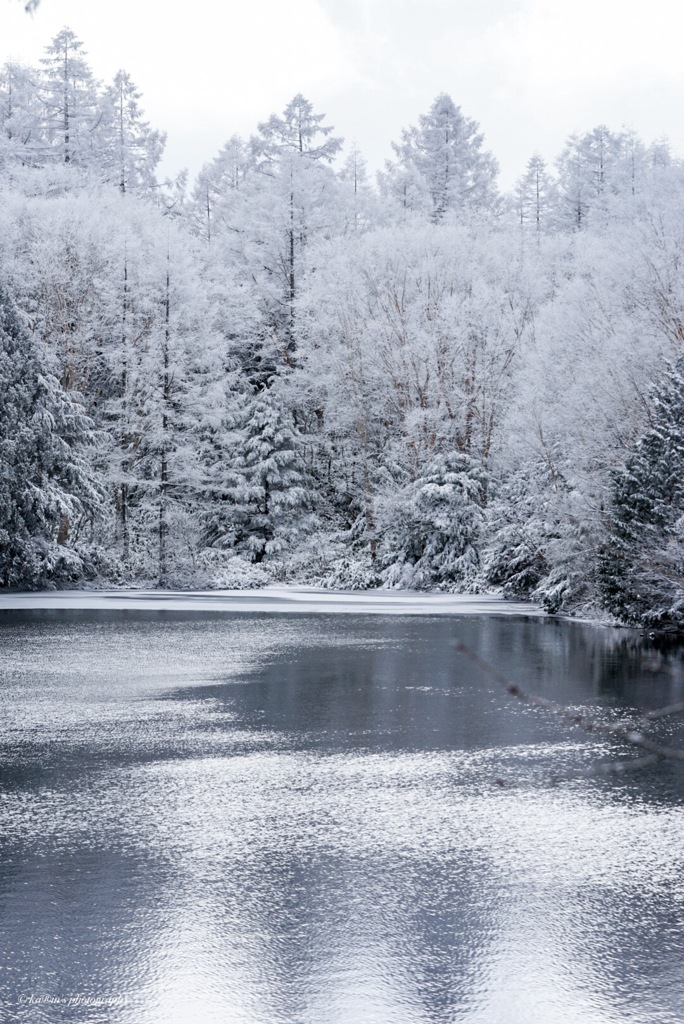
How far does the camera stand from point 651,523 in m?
21.8

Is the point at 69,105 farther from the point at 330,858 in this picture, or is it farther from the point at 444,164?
the point at 330,858

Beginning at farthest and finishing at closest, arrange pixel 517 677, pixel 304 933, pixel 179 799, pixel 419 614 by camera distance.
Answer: pixel 419 614 < pixel 517 677 < pixel 179 799 < pixel 304 933

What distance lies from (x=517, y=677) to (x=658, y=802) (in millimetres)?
5923

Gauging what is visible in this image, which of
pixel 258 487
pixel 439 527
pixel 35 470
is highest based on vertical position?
pixel 35 470

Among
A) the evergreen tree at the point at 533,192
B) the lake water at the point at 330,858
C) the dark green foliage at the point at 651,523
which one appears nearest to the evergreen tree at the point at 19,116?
the evergreen tree at the point at 533,192

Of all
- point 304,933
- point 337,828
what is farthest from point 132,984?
point 337,828

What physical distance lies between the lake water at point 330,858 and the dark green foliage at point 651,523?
757cm

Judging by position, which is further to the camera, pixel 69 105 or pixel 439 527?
pixel 69 105

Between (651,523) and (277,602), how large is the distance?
11.6 m

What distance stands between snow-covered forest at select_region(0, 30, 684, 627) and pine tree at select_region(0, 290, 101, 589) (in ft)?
0.28

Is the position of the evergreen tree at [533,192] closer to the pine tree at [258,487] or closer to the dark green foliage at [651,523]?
the pine tree at [258,487]

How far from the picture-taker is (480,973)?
506 cm

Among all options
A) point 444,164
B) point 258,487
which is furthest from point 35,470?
point 444,164

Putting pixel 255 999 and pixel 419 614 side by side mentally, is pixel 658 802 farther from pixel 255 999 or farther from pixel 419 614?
pixel 419 614
